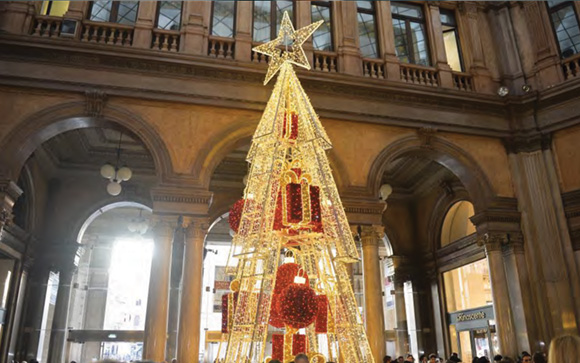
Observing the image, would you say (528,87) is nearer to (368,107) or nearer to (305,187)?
(368,107)

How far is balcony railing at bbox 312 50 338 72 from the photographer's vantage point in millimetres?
11029

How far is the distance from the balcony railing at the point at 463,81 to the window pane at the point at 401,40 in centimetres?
126

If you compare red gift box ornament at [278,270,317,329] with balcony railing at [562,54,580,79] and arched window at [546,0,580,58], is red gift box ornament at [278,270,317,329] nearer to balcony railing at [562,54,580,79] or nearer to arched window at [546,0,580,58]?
balcony railing at [562,54,580,79]

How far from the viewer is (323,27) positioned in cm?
1218

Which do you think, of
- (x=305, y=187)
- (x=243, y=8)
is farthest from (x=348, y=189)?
(x=243, y=8)

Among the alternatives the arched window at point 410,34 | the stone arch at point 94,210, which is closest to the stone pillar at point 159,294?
the stone arch at point 94,210

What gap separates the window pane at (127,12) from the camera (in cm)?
1110

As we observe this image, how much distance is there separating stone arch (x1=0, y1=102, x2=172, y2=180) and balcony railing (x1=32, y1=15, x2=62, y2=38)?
179 centimetres

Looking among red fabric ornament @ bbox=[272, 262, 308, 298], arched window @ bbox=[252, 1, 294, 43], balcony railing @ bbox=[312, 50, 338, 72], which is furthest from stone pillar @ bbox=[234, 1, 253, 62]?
red fabric ornament @ bbox=[272, 262, 308, 298]

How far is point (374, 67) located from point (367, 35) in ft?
4.20

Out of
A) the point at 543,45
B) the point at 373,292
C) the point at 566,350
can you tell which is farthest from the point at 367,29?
the point at 566,350

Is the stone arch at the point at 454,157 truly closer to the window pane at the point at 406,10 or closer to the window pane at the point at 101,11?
the window pane at the point at 406,10

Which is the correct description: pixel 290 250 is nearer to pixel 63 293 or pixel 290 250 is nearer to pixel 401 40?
pixel 401 40

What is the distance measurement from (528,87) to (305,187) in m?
8.23
